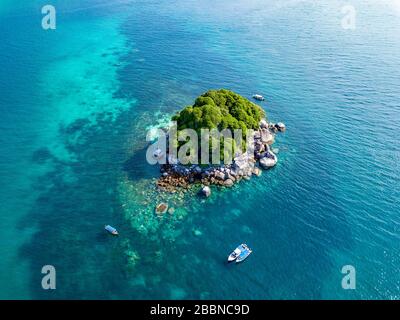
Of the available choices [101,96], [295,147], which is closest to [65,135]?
[101,96]

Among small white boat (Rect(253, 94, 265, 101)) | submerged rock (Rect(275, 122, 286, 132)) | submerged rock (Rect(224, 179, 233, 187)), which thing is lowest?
submerged rock (Rect(224, 179, 233, 187))

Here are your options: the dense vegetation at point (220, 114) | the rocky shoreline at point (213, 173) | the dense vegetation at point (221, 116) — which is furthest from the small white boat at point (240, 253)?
the dense vegetation at point (220, 114)

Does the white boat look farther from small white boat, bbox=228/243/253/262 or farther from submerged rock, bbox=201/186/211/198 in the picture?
submerged rock, bbox=201/186/211/198

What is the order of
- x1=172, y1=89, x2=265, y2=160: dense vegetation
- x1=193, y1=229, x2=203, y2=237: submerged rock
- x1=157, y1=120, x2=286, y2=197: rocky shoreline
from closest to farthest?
1. x1=193, y1=229, x2=203, y2=237: submerged rock
2. x1=157, y1=120, x2=286, y2=197: rocky shoreline
3. x1=172, y1=89, x2=265, y2=160: dense vegetation

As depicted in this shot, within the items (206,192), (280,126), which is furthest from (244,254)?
(280,126)

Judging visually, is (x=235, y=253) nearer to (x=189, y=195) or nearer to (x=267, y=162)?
(x=189, y=195)

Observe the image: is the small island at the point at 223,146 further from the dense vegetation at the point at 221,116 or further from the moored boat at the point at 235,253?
the moored boat at the point at 235,253

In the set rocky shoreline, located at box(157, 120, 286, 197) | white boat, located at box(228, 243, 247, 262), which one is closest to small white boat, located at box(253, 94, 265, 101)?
rocky shoreline, located at box(157, 120, 286, 197)
